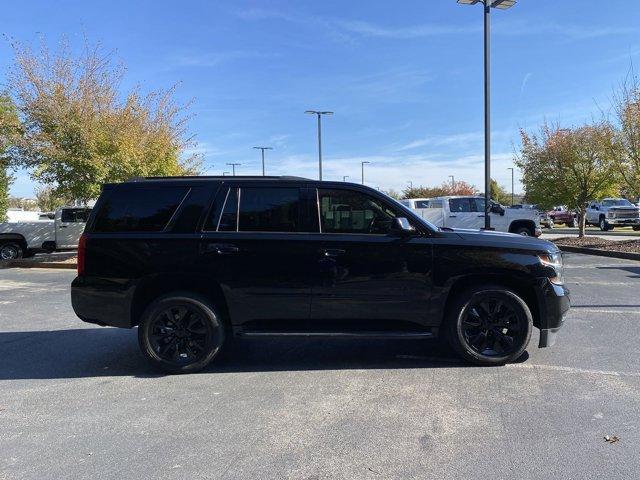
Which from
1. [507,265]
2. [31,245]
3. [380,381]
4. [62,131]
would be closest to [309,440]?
[380,381]

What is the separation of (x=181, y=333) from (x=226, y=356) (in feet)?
2.55

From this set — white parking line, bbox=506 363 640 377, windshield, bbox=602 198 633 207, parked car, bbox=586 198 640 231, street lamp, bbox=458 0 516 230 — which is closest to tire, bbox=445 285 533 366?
white parking line, bbox=506 363 640 377

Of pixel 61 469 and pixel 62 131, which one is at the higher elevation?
pixel 62 131

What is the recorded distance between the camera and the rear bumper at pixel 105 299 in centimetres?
519

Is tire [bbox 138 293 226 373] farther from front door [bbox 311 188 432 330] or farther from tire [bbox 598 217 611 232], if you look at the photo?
tire [bbox 598 217 611 232]

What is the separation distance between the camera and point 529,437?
3631mm

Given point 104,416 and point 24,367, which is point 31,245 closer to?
point 24,367

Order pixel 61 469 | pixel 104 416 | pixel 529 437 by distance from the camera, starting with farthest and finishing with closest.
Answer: pixel 104 416, pixel 529 437, pixel 61 469

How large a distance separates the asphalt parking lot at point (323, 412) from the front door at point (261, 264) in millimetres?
620

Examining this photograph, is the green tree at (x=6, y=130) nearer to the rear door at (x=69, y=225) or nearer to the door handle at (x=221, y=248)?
the rear door at (x=69, y=225)

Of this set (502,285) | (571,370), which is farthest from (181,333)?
(571,370)

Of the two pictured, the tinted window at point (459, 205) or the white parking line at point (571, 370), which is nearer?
the white parking line at point (571, 370)

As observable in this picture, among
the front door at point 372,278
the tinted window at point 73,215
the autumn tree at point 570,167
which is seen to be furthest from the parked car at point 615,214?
the front door at point 372,278

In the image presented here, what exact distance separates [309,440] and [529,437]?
155cm
